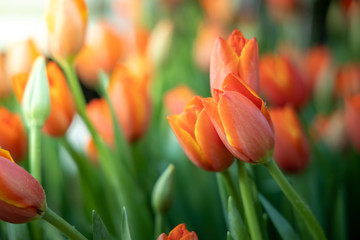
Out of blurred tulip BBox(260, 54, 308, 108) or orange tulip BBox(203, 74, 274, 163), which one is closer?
orange tulip BBox(203, 74, 274, 163)

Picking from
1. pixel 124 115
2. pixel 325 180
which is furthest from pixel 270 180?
pixel 124 115

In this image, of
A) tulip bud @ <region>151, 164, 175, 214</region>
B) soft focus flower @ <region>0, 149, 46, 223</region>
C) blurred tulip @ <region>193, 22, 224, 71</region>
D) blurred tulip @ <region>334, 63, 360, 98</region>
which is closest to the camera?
soft focus flower @ <region>0, 149, 46, 223</region>

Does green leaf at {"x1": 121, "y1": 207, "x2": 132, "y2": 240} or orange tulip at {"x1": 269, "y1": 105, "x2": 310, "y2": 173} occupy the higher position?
green leaf at {"x1": 121, "y1": 207, "x2": 132, "y2": 240}

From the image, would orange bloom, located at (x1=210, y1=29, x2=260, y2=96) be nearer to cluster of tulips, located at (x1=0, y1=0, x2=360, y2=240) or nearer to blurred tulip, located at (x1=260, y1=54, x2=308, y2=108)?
cluster of tulips, located at (x1=0, y1=0, x2=360, y2=240)

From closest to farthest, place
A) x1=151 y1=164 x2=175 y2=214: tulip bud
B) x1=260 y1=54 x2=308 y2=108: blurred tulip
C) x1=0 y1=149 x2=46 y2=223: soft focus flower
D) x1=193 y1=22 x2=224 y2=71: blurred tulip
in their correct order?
x1=0 y1=149 x2=46 y2=223: soft focus flower < x1=151 y1=164 x2=175 y2=214: tulip bud < x1=260 y1=54 x2=308 y2=108: blurred tulip < x1=193 y1=22 x2=224 y2=71: blurred tulip

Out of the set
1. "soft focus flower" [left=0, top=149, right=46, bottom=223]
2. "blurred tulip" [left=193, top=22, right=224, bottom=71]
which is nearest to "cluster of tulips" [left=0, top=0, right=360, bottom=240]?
"soft focus flower" [left=0, top=149, right=46, bottom=223]

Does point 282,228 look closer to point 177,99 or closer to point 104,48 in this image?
point 177,99

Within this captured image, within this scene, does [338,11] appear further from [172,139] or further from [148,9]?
[172,139]
